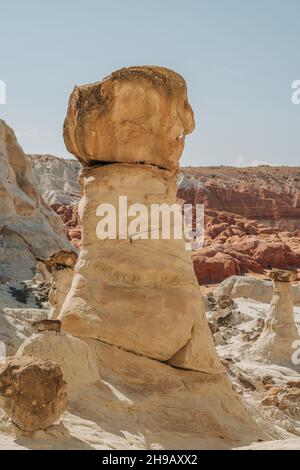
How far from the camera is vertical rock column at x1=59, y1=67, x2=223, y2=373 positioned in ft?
20.8

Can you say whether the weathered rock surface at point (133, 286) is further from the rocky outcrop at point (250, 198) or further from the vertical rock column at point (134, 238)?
the rocky outcrop at point (250, 198)

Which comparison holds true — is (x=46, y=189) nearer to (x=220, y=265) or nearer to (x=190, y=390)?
(x=220, y=265)

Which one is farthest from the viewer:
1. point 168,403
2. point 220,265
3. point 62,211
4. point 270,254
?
point 62,211

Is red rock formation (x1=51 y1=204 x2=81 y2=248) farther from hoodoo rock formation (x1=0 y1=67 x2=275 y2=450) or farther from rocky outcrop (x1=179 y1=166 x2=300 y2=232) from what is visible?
hoodoo rock formation (x1=0 y1=67 x2=275 y2=450)

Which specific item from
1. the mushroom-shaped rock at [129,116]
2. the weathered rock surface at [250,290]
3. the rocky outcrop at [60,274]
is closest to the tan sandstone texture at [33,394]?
the mushroom-shaped rock at [129,116]

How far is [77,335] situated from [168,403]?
1.11 meters

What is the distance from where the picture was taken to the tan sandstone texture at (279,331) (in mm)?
13578

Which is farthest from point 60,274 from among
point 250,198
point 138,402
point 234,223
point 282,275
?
point 250,198

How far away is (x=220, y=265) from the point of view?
3459cm

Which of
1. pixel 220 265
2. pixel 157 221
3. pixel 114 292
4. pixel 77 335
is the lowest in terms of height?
pixel 220 265

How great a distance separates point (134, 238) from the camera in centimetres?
660

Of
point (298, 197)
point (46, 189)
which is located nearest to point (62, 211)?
point (46, 189)

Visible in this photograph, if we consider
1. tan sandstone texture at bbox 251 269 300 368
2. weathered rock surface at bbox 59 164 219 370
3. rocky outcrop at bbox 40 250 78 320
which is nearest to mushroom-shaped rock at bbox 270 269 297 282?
tan sandstone texture at bbox 251 269 300 368
